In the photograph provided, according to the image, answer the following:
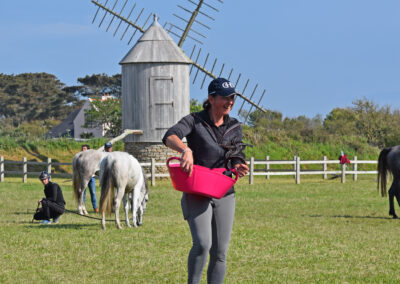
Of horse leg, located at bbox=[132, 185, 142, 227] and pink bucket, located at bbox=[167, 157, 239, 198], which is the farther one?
horse leg, located at bbox=[132, 185, 142, 227]

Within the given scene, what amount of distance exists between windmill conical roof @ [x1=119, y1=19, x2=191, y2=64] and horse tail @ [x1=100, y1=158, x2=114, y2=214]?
61.1ft

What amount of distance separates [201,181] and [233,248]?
16.1 feet

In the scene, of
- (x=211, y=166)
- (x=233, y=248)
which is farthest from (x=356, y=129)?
(x=211, y=166)

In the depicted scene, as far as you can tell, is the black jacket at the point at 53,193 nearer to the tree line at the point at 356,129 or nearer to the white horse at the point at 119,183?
the white horse at the point at 119,183

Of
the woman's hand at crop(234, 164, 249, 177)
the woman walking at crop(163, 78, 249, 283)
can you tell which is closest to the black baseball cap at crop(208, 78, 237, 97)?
the woman walking at crop(163, 78, 249, 283)

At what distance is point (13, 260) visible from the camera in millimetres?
9484

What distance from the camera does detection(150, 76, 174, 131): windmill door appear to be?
31.7 metres

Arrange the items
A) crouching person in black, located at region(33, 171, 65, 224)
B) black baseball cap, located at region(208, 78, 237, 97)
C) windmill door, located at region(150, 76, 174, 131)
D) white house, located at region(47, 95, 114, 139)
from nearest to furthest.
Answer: black baseball cap, located at region(208, 78, 237, 97)
crouching person in black, located at region(33, 171, 65, 224)
windmill door, located at region(150, 76, 174, 131)
white house, located at region(47, 95, 114, 139)

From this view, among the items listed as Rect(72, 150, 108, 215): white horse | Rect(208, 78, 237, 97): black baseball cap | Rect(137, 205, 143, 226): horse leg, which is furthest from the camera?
Rect(72, 150, 108, 215): white horse

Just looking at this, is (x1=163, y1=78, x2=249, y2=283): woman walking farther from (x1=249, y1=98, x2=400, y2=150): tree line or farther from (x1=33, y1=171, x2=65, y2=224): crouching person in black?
(x1=249, y1=98, x2=400, y2=150): tree line

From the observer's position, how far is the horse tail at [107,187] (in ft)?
42.5

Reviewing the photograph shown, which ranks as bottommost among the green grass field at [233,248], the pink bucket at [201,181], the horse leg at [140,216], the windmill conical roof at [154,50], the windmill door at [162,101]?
the green grass field at [233,248]

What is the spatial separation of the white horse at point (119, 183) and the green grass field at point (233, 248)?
1.40ft

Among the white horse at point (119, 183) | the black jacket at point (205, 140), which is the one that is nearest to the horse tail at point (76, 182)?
the white horse at point (119, 183)
